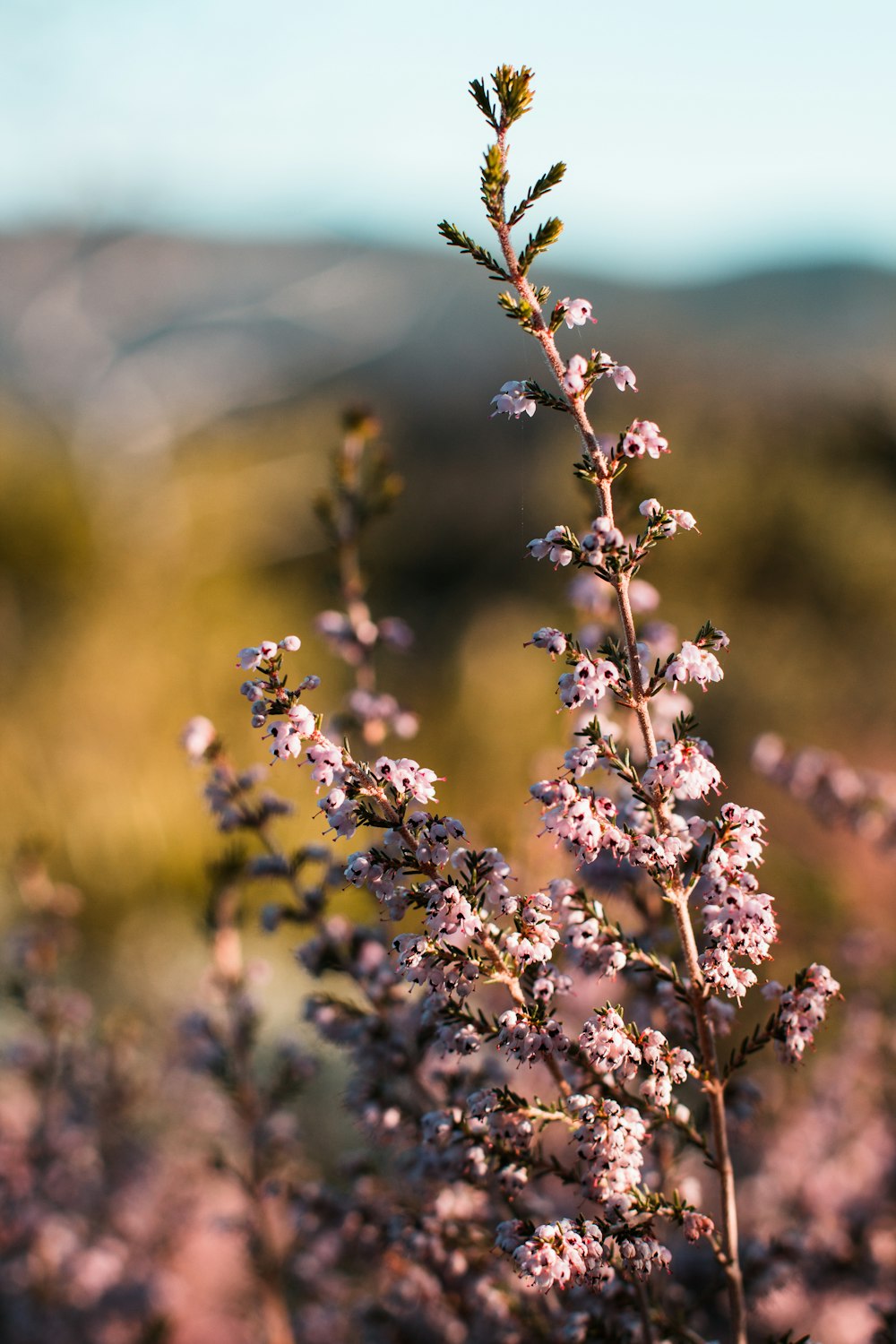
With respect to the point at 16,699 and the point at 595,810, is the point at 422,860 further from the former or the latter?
the point at 16,699

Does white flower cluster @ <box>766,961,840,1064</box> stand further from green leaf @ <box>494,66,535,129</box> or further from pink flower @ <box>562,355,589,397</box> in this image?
green leaf @ <box>494,66,535,129</box>

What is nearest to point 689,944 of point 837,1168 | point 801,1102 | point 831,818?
point 831,818

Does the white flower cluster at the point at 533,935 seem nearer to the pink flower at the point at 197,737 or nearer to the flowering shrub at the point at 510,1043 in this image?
the flowering shrub at the point at 510,1043

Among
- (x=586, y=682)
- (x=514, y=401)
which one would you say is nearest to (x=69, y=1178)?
(x=586, y=682)


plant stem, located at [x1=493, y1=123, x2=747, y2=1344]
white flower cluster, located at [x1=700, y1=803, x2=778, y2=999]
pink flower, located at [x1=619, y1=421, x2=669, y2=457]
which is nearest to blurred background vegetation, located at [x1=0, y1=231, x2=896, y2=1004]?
plant stem, located at [x1=493, y1=123, x2=747, y2=1344]

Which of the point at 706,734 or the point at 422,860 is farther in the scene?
the point at 706,734

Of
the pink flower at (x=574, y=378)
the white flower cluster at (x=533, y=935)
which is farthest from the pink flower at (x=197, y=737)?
the pink flower at (x=574, y=378)

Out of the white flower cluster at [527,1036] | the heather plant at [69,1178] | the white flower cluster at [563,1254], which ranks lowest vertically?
the heather plant at [69,1178]

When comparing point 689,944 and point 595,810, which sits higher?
point 595,810

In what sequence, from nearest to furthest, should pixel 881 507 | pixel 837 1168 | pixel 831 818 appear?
pixel 831 818 → pixel 837 1168 → pixel 881 507
